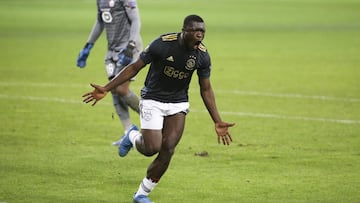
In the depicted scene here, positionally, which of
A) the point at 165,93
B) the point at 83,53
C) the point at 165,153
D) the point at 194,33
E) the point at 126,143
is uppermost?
the point at 194,33

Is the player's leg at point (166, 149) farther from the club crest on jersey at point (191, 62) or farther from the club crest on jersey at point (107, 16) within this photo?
the club crest on jersey at point (107, 16)

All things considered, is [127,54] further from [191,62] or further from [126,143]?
[191,62]

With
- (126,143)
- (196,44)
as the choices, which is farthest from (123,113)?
(196,44)

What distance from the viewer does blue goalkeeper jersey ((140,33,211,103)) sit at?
10.9m

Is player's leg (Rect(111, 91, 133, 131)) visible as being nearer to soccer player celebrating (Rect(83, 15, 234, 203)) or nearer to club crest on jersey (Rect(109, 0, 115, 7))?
club crest on jersey (Rect(109, 0, 115, 7))

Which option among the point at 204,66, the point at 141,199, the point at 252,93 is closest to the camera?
the point at 204,66

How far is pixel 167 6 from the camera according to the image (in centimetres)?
5809

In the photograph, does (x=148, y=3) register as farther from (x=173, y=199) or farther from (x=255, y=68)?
(x=173, y=199)

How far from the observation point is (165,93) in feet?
36.8

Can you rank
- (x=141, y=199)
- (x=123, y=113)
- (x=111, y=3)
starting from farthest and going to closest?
(x=123, y=113) < (x=111, y=3) < (x=141, y=199)

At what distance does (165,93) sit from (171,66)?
40 cm

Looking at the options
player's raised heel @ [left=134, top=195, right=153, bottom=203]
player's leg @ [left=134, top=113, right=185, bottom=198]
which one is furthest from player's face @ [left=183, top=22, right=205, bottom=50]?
player's raised heel @ [left=134, top=195, right=153, bottom=203]

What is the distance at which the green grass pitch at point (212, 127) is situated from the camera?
12.2 m

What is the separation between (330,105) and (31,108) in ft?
20.1
